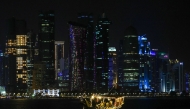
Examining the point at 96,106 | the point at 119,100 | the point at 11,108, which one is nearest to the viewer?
the point at 96,106

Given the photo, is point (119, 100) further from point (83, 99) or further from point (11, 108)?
point (11, 108)

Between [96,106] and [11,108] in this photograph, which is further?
[11,108]

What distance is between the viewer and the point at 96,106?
92.1 m

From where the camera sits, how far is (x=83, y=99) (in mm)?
94500

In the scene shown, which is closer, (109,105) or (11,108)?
(109,105)

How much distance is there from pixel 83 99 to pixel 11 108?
86473 millimetres

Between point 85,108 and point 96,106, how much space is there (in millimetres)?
2599

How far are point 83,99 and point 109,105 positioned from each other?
194 inches

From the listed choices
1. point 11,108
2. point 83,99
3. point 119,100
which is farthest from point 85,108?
point 11,108

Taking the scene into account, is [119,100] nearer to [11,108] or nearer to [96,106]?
[96,106]

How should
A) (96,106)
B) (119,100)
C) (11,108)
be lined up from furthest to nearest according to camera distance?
(11,108)
(119,100)
(96,106)

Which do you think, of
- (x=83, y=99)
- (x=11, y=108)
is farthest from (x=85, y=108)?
(x=11, y=108)

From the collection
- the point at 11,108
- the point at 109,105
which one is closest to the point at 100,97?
the point at 109,105

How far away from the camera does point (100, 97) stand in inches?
3703
